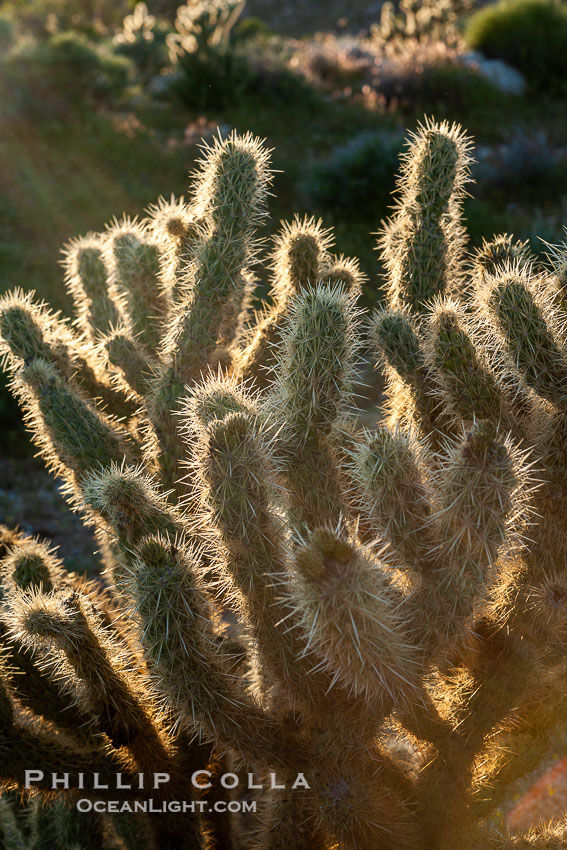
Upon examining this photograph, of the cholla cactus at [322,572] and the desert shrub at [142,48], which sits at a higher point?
the desert shrub at [142,48]

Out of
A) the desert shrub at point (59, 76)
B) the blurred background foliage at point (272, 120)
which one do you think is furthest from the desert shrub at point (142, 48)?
the desert shrub at point (59, 76)

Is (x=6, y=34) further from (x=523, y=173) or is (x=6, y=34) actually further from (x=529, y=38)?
(x=529, y=38)

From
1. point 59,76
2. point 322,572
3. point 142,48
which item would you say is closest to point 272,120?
point 59,76

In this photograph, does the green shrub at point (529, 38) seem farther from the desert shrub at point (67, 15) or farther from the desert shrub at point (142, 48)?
the desert shrub at point (67, 15)

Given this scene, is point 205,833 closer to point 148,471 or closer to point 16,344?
point 148,471

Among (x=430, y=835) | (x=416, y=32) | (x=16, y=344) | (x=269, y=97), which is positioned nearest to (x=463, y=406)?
(x=430, y=835)

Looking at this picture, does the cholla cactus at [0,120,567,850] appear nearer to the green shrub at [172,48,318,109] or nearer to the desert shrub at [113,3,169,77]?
the green shrub at [172,48,318,109]
